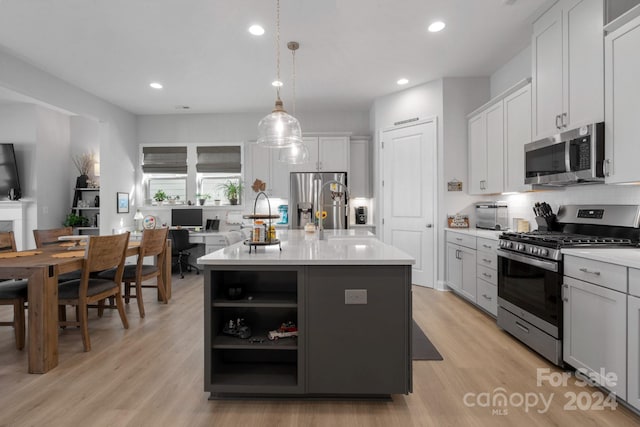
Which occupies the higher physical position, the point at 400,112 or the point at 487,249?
the point at 400,112

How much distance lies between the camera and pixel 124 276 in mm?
3322

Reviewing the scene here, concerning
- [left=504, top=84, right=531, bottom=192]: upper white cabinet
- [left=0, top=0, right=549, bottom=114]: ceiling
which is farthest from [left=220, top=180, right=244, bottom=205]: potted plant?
[left=504, top=84, right=531, bottom=192]: upper white cabinet

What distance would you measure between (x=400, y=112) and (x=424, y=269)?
2431 mm

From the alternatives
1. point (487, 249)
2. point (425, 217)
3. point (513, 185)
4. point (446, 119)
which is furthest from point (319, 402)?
point (446, 119)

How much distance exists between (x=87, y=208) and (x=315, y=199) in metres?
4.14

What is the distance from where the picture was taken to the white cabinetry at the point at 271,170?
5.60m

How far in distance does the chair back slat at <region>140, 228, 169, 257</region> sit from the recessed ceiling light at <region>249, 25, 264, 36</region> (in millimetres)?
2411

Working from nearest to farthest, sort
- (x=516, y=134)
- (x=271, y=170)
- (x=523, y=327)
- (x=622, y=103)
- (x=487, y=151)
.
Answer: (x=622, y=103)
(x=523, y=327)
(x=516, y=134)
(x=487, y=151)
(x=271, y=170)

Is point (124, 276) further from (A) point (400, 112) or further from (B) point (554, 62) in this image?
(B) point (554, 62)

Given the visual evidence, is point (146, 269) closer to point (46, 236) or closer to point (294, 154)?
point (46, 236)

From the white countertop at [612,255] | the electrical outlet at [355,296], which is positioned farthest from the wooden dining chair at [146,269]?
the white countertop at [612,255]

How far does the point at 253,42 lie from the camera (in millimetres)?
3359

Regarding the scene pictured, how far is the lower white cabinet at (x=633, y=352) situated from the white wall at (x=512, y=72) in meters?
2.80

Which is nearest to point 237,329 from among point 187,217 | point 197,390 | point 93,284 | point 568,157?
point 197,390
